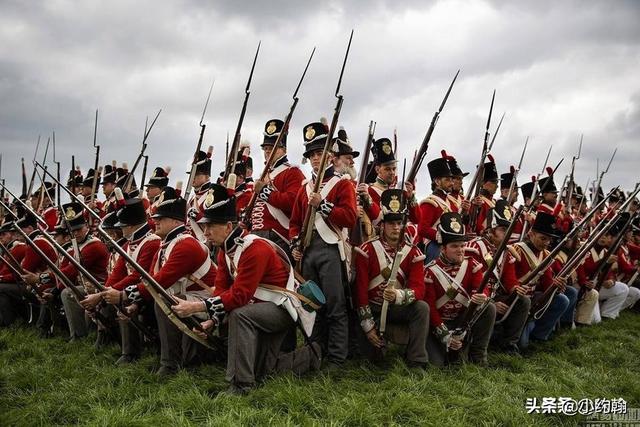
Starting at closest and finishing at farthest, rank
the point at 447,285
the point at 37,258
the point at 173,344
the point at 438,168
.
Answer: the point at 173,344
the point at 447,285
the point at 438,168
the point at 37,258

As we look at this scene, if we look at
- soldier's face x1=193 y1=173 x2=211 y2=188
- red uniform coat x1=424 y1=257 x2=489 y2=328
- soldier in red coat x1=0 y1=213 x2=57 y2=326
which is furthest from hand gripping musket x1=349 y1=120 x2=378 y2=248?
soldier in red coat x1=0 y1=213 x2=57 y2=326

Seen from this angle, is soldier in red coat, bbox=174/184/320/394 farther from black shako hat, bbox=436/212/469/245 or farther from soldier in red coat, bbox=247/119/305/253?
black shako hat, bbox=436/212/469/245

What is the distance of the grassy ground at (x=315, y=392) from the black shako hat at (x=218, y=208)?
173 centimetres

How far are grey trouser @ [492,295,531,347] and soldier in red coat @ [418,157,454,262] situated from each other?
1.21 meters

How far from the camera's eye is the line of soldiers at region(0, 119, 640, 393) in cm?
563

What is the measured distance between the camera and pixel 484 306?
21.1 ft

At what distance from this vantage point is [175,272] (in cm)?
593

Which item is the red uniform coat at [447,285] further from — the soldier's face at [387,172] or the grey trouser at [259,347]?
the grey trouser at [259,347]

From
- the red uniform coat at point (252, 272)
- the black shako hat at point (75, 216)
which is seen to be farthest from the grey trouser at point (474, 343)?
the black shako hat at point (75, 216)

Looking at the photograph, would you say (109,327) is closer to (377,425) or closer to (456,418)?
(377,425)

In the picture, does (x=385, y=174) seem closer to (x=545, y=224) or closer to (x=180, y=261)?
(x=545, y=224)

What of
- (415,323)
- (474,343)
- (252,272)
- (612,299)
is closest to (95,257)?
(252,272)

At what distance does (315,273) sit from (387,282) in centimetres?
88

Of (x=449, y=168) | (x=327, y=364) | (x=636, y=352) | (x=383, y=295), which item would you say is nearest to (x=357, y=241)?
(x=383, y=295)
